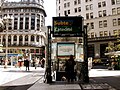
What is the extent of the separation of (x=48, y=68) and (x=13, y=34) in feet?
249

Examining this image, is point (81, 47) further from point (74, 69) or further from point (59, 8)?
point (59, 8)

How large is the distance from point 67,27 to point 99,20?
45.8 meters

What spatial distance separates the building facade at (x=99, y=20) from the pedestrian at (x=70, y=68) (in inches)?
1574

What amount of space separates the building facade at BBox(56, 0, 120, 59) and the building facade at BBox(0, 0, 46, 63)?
26.0 meters

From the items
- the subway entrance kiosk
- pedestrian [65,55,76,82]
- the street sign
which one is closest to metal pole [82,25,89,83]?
the subway entrance kiosk

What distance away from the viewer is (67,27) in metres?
14.5

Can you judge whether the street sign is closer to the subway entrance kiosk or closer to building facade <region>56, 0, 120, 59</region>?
the subway entrance kiosk

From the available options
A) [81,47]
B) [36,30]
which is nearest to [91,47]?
[36,30]

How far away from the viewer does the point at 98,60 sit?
53.6 meters

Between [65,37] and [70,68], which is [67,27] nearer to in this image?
[65,37]

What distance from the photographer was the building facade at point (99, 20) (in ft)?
183

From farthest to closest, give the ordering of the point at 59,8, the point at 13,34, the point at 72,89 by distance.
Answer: the point at 13,34
the point at 59,8
the point at 72,89

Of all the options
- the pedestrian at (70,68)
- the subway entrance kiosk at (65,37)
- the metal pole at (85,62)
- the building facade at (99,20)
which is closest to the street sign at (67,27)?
the subway entrance kiosk at (65,37)

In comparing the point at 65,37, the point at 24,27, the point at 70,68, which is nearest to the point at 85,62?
the point at 70,68
